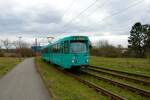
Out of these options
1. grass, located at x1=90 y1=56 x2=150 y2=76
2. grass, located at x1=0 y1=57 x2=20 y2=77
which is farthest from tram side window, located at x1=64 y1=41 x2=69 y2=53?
grass, located at x1=0 y1=57 x2=20 y2=77

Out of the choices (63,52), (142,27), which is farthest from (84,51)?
(142,27)

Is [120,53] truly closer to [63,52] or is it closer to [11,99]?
[63,52]

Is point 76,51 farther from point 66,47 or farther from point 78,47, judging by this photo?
point 66,47

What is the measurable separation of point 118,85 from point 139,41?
68733 mm

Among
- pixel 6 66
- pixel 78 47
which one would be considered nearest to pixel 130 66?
pixel 78 47

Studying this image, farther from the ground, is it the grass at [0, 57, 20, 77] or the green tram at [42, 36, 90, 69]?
the green tram at [42, 36, 90, 69]

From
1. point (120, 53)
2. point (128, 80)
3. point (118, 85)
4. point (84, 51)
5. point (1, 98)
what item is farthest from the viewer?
point (120, 53)

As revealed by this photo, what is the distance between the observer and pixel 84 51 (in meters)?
20.0

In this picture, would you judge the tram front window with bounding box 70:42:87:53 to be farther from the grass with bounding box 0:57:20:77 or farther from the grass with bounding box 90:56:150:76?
the grass with bounding box 0:57:20:77

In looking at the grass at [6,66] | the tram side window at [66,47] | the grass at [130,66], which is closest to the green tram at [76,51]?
the tram side window at [66,47]

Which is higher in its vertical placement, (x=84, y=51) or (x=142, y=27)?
(x=142, y=27)

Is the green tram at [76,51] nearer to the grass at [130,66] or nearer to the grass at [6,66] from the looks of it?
the grass at [130,66]

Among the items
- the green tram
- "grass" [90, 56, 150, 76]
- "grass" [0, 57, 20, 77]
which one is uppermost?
the green tram

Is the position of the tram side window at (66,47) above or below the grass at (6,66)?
above
